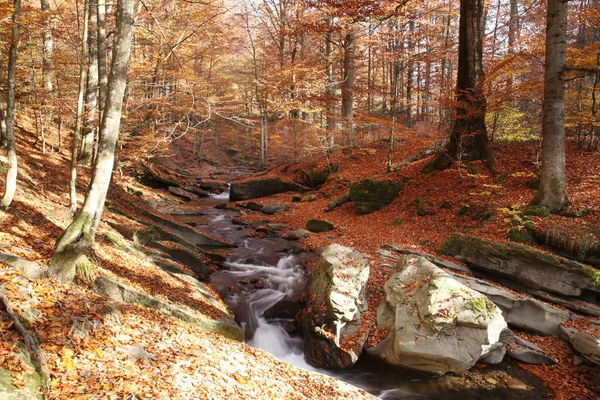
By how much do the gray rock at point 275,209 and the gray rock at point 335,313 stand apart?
362 inches

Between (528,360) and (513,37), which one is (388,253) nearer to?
(528,360)

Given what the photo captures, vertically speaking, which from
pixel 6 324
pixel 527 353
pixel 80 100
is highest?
pixel 80 100

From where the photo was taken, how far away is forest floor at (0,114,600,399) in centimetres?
364

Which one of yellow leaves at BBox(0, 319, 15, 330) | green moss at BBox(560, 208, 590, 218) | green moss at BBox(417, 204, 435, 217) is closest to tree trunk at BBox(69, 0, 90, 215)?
yellow leaves at BBox(0, 319, 15, 330)

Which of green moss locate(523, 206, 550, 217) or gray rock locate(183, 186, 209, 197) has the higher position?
green moss locate(523, 206, 550, 217)

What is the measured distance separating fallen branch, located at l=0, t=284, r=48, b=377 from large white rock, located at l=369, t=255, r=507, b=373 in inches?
216

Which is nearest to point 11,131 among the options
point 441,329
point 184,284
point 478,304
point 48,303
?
point 184,284

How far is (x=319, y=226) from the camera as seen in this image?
13562 mm

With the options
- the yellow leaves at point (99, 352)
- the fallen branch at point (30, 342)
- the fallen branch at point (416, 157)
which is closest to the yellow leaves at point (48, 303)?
the fallen branch at point (30, 342)

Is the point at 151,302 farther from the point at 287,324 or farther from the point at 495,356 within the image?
the point at 495,356

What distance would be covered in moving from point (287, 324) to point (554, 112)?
9504 mm

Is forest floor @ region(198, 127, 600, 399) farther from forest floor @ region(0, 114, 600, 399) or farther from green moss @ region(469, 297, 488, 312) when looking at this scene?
green moss @ region(469, 297, 488, 312)

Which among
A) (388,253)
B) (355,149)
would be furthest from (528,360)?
(355,149)

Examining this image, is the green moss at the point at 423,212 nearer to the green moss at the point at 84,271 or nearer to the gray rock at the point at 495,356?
the gray rock at the point at 495,356
